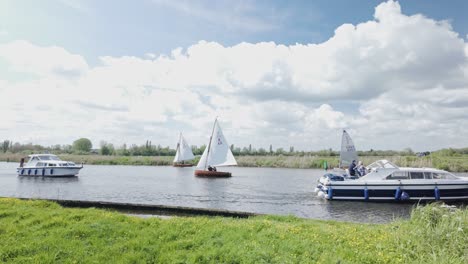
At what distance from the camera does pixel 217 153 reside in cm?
5069

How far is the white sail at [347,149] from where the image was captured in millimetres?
34094

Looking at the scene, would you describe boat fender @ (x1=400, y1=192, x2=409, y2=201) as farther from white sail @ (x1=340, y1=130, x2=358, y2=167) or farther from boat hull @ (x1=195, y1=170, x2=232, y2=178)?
boat hull @ (x1=195, y1=170, x2=232, y2=178)

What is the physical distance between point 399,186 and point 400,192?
0.48 m

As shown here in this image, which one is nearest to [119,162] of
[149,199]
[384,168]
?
[149,199]

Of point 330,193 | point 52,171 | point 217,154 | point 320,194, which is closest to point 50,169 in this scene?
point 52,171

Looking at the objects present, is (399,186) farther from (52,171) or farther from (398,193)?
(52,171)

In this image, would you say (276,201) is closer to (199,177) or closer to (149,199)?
(149,199)

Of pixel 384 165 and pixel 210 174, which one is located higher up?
pixel 384 165

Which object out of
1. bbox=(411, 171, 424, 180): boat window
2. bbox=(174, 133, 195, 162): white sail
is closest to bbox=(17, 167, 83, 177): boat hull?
bbox=(174, 133, 195, 162): white sail

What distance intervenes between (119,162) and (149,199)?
73.3m

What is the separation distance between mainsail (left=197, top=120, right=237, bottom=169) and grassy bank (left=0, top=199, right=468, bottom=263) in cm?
3953

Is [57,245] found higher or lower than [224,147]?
lower

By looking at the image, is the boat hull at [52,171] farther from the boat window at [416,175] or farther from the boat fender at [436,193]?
the boat fender at [436,193]

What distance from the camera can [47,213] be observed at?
1159 centimetres
